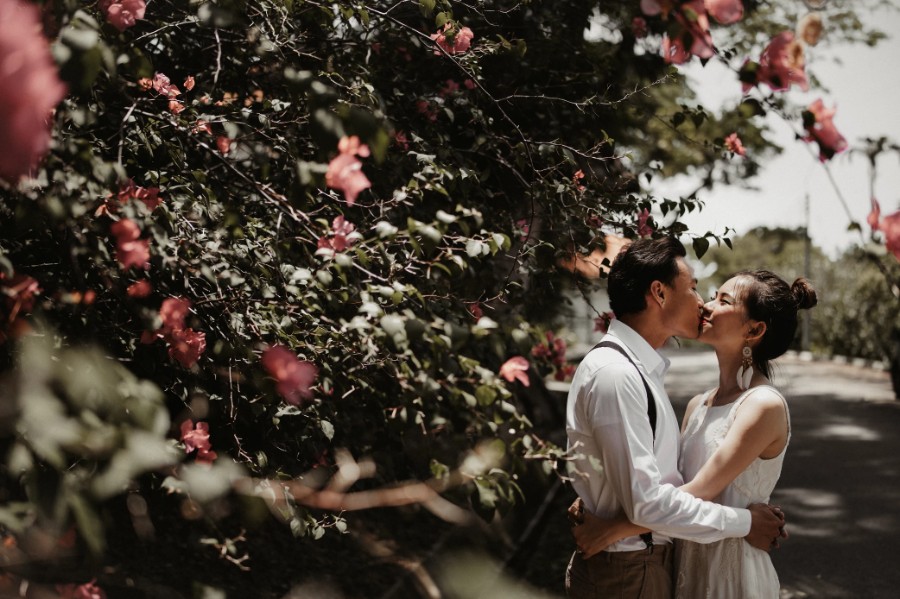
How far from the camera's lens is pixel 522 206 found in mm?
3734

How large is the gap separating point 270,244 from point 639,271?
117 cm

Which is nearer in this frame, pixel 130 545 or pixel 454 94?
pixel 454 94

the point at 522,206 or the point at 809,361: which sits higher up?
the point at 522,206

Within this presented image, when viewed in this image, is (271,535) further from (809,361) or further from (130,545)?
(809,361)

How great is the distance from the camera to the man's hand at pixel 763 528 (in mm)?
2455

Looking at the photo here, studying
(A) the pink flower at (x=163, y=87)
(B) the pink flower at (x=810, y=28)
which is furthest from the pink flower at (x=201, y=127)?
(B) the pink flower at (x=810, y=28)

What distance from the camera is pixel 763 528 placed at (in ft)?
8.05

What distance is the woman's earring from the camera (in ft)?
8.83

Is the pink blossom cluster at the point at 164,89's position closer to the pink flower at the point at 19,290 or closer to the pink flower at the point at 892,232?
the pink flower at the point at 19,290

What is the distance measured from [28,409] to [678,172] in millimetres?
17887

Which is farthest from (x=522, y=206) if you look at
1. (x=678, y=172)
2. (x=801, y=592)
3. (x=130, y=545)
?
(x=678, y=172)

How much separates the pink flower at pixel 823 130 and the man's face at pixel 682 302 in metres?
A: 0.86

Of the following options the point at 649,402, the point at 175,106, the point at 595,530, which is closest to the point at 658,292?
the point at 649,402

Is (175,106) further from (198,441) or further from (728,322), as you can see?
(728,322)
